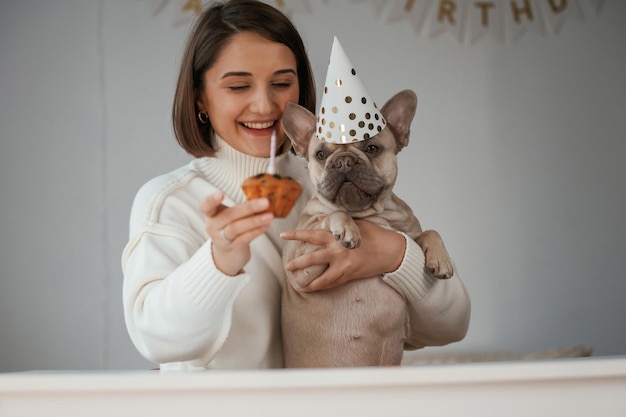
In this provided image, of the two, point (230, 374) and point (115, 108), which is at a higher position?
point (115, 108)

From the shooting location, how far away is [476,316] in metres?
3.04

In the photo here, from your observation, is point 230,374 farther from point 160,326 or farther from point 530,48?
point 530,48

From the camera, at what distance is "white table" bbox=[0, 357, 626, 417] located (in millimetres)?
931

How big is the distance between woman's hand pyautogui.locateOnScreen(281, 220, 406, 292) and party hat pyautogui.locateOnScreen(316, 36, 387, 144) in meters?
0.17

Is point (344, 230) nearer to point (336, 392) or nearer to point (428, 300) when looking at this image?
point (428, 300)

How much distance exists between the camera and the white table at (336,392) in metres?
0.93

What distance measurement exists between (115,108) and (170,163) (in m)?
0.29

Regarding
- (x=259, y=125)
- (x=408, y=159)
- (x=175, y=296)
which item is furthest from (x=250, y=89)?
(x=408, y=159)

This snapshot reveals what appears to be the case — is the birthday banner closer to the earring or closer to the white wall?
the white wall

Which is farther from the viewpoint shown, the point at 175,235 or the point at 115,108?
the point at 115,108

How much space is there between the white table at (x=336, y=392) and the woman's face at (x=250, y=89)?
65 centimetres

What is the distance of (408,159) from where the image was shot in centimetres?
300

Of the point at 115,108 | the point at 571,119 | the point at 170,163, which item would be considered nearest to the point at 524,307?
the point at 571,119

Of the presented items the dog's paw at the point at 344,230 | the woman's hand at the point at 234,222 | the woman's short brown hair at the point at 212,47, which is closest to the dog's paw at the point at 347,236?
the dog's paw at the point at 344,230
